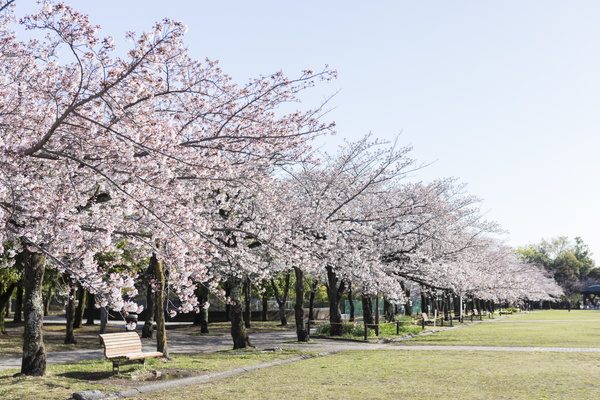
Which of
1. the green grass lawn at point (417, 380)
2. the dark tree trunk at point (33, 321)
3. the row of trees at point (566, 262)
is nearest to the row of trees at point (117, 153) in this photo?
the dark tree trunk at point (33, 321)

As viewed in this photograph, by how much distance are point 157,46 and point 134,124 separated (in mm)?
1202

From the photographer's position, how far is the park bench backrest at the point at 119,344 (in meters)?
12.3

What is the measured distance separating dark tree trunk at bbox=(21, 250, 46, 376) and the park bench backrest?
4.27 ft

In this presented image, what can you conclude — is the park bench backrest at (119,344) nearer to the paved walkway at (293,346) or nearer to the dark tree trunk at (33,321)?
the dark tree trunk at (33,321)

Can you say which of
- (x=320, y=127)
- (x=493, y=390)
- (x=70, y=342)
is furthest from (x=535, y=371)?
(x=70, y=342)

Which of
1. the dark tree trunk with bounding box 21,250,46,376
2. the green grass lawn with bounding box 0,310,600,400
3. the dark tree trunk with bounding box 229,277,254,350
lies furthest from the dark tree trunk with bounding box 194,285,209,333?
the dark tree trunk with bounding box 21,250,46,376

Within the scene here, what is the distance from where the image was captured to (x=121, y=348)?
1265cm

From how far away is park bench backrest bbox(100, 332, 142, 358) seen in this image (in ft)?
40.3

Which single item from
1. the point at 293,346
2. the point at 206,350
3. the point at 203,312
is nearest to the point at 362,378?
the point at 293,346

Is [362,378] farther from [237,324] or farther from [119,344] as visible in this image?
[237,324]

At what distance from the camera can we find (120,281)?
27.4 feet

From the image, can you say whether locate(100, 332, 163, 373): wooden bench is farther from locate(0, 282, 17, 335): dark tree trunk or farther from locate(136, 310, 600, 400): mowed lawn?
locate(0, 282, 17, 335): dark tree trunk

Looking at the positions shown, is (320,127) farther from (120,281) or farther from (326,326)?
(326,326)

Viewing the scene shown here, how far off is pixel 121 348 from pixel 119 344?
11cm
